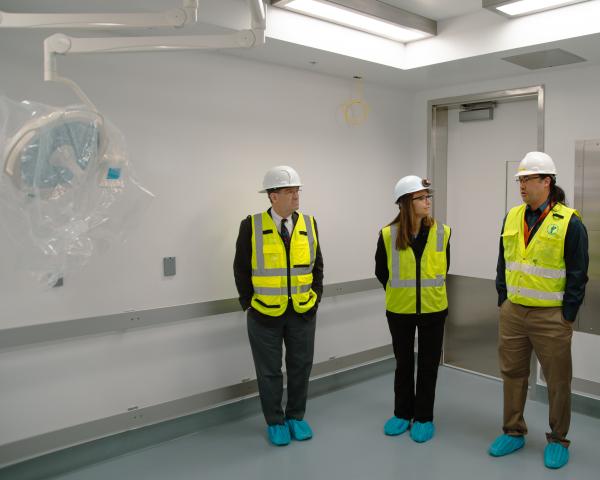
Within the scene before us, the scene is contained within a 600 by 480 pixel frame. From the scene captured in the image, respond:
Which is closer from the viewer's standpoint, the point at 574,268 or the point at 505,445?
the point at 574,268

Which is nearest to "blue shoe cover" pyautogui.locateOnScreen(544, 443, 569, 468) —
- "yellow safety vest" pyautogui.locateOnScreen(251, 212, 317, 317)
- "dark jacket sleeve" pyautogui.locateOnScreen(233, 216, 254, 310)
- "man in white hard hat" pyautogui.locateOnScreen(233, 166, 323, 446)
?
"man in white hard hat" pyautogui.locateOnScreen(233, 166, 323, 446)

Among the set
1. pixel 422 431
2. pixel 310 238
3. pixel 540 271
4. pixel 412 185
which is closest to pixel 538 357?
pixel 540 271

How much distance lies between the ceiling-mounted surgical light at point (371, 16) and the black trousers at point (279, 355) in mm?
1758

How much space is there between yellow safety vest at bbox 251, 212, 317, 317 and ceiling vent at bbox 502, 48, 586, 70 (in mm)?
1835

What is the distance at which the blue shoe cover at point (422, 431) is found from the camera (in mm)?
3287

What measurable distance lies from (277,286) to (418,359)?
999 millimetres

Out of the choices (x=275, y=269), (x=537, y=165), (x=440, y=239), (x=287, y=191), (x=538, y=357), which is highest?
(x=537, y=165)

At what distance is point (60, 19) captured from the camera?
1.53 metres

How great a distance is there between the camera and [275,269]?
125 inches

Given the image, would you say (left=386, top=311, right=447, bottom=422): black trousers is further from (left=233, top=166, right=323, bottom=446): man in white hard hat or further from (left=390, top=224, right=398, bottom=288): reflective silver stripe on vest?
(left=233, top=166, right=323, bottom=446): man in white hard hat

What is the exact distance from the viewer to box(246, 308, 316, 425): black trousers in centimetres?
322

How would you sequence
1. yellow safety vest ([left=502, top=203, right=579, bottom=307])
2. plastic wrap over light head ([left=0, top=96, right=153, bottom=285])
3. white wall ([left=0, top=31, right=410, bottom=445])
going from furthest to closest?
yellow safety vest ([left=502, top=203, right=579, bottom=307]), white wall ([left=0, top=31, right=410, bottom=445]), plastic wrap over light head ([left=0, top=96, right=153, bottom=285])

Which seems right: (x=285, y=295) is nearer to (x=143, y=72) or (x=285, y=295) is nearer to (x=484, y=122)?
(x=143, y=72)

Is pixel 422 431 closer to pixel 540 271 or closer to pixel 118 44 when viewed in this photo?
pixel 540 271
